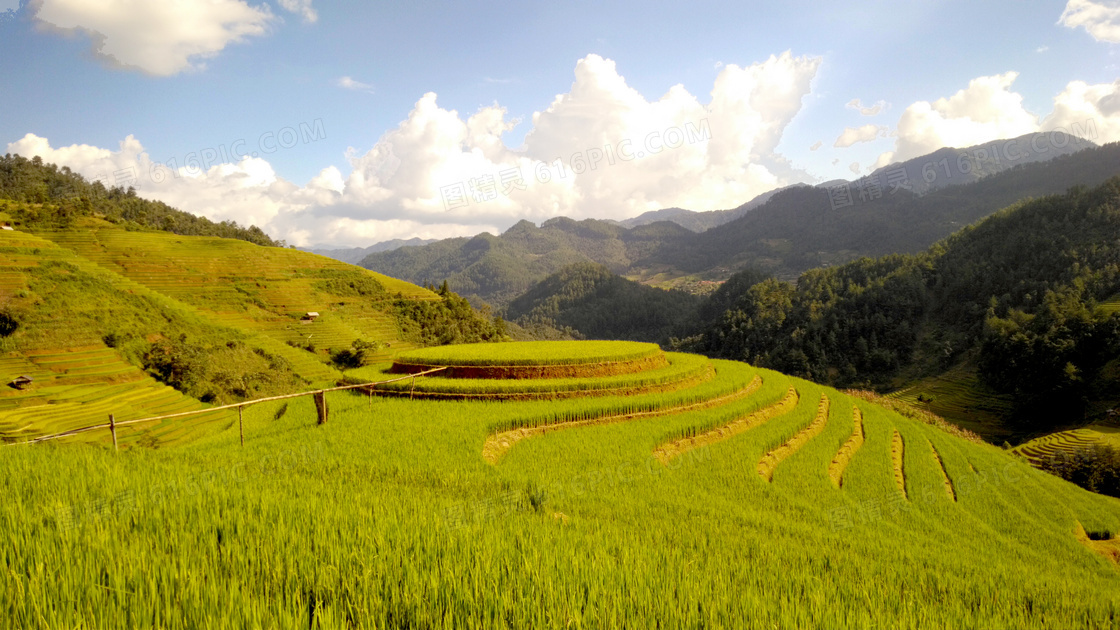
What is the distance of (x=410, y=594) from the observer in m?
2.61

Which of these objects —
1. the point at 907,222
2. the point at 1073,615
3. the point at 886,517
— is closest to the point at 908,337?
the point at 886,517

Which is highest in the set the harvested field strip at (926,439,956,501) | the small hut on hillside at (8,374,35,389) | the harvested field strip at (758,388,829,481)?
the small hut on hillside at (8,374,35,389)

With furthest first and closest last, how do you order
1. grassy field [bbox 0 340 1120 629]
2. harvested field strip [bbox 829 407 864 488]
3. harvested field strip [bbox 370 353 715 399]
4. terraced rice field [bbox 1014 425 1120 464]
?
1. terraced rice field [bbox 1014 425 1120 464]
2. harvested field strip [bbox 370 353 715 399]
3. harvested field strip [bbox 829 407 864 488]
4. grassy field [bbox 0 340 1120 629]

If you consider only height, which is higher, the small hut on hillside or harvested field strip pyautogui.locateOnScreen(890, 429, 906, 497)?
the small hut on hillside

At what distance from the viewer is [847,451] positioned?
585 inches

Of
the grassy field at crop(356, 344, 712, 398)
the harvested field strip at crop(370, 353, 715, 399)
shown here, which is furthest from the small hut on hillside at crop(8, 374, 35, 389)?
the harvested field strip at crop(370, 353, 715, 399)

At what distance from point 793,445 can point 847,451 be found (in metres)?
2.43

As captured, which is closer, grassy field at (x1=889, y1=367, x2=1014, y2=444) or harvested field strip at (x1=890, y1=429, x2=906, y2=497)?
harvested field strip at (x1=890, y1=429, x2=906, y2=497)

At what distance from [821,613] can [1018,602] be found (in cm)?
380

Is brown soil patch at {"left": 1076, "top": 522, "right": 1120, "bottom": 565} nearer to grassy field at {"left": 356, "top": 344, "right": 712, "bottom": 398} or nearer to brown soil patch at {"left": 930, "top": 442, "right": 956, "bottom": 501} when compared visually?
brown soil patch at {"left": 930, "top": 442, "right": 956, "bottom": 501}

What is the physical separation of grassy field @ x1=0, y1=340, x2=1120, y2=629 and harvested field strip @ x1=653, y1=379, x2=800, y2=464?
196mm

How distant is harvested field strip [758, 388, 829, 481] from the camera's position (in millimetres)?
11930

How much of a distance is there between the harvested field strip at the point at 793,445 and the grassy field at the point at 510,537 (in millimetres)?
237

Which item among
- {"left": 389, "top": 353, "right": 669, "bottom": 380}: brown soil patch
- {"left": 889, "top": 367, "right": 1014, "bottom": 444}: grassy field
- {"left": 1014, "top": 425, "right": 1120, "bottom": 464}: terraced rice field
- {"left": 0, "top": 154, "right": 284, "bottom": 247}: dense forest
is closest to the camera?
{"left": 389, "top": 353, "right": 669, "bottom": 380}: brown soil patch
